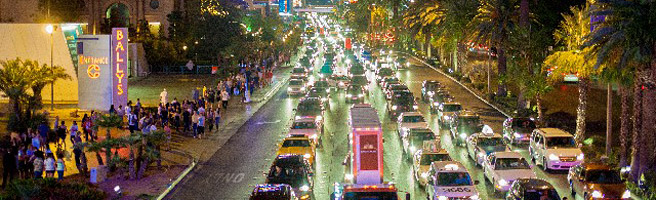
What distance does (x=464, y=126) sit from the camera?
38.0 meters

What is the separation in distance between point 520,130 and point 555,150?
6.65m

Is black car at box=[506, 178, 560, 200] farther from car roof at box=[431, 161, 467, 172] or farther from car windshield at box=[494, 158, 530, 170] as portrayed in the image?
car windshield at box=[494, 158, 530, 170]

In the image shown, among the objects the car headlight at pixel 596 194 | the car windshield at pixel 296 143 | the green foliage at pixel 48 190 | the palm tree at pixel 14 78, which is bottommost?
the car headlight at pixel 596 194

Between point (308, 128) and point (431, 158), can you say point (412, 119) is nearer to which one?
point (308, 128)

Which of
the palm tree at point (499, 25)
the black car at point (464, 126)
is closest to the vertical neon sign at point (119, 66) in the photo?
the black car at point (464, 126)

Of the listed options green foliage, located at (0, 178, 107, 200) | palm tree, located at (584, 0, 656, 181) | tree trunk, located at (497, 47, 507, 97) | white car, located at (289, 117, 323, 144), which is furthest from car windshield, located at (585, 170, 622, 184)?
tree trunk, located at (497, 47, 507, 97)

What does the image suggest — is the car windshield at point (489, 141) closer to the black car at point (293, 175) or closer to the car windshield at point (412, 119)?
the car windshield at point (412, 119)

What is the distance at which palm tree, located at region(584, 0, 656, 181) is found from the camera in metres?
27.9

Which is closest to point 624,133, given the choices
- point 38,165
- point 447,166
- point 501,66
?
point 447,166

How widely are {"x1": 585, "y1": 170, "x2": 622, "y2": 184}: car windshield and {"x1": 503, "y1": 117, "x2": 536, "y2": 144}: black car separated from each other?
39.7 ft

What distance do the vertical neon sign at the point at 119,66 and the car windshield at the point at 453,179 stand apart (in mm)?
22794

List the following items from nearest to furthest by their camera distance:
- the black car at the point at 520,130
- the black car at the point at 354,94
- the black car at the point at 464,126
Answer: the black car at the point at 520,130 < the black car at the point at 464,126 < the black car at the point at 354,94

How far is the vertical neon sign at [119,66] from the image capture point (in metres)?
42.3

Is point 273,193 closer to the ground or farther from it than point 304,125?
closer to the ground
